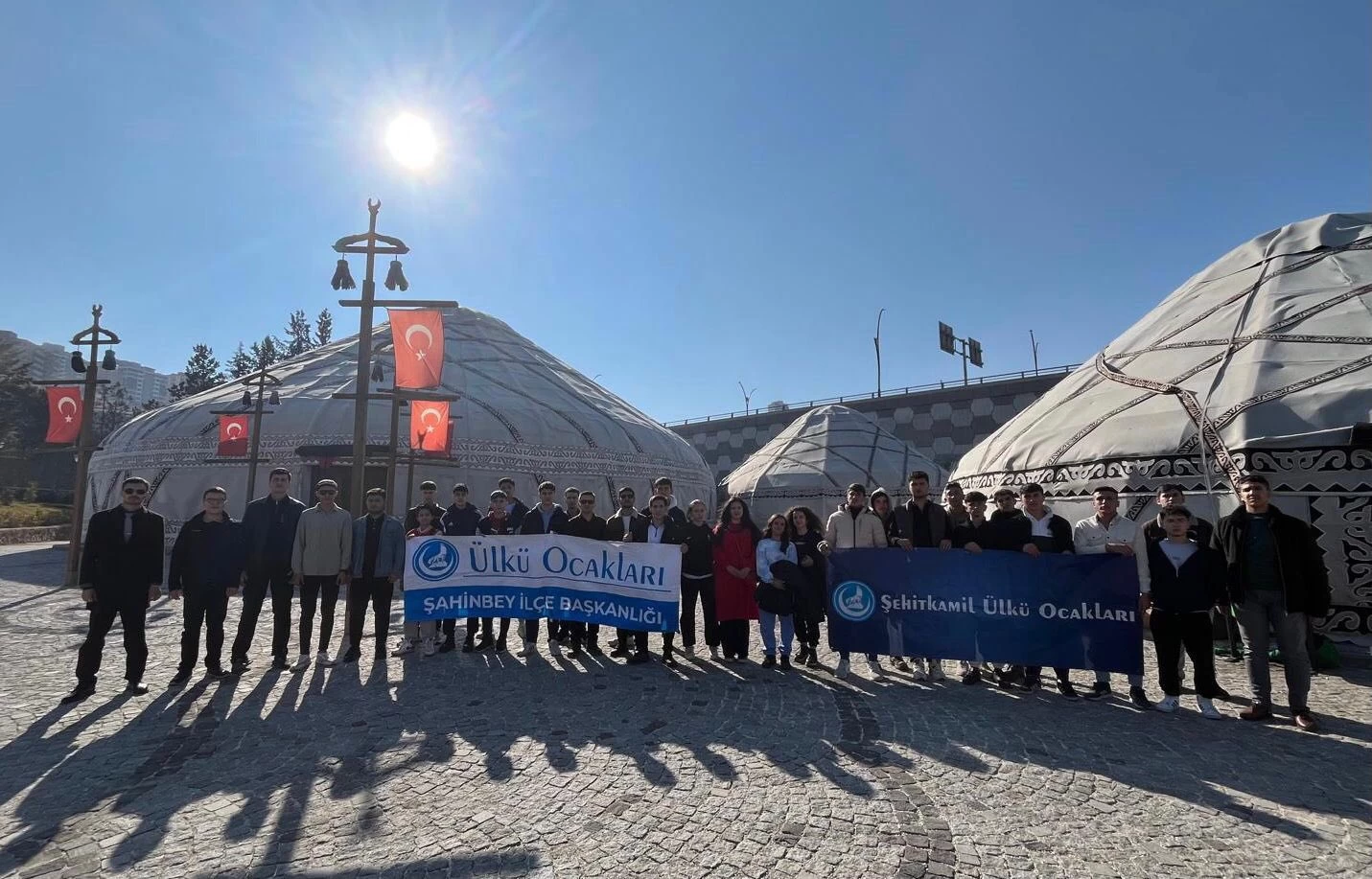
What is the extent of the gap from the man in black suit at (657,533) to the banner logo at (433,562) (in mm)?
1620

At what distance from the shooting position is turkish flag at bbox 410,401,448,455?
13.1 metres

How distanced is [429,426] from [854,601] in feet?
32.4

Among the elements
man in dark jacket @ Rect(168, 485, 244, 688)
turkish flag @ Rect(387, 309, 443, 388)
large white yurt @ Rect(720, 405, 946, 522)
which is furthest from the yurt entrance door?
large white yurt @ Rect(720, 405, 946, 522)

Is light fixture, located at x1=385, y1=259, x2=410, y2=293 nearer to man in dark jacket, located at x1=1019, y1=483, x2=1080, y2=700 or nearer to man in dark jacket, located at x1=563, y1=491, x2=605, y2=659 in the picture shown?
man in dark jacket, located at x1=563, y1=491, x2=605, y2=659

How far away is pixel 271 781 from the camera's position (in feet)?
10.9

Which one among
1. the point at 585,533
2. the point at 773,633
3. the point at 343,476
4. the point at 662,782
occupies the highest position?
the point at 343,476

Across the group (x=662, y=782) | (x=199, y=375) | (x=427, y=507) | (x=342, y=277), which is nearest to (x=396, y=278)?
(x=342, y=277)

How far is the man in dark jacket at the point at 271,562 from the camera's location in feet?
18.3

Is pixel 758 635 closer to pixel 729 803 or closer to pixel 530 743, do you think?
pixel 530 743

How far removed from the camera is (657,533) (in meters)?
6.30

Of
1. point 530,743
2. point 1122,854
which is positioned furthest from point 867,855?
point 530,743

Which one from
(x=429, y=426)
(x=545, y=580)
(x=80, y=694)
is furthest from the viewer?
(x=429, y=426)

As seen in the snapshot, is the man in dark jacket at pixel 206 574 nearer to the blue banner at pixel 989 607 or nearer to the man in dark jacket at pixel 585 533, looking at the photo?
the man in dark jacket at pixel 585 533

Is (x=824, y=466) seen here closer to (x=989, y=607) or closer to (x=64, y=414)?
(x=989, y=607)
